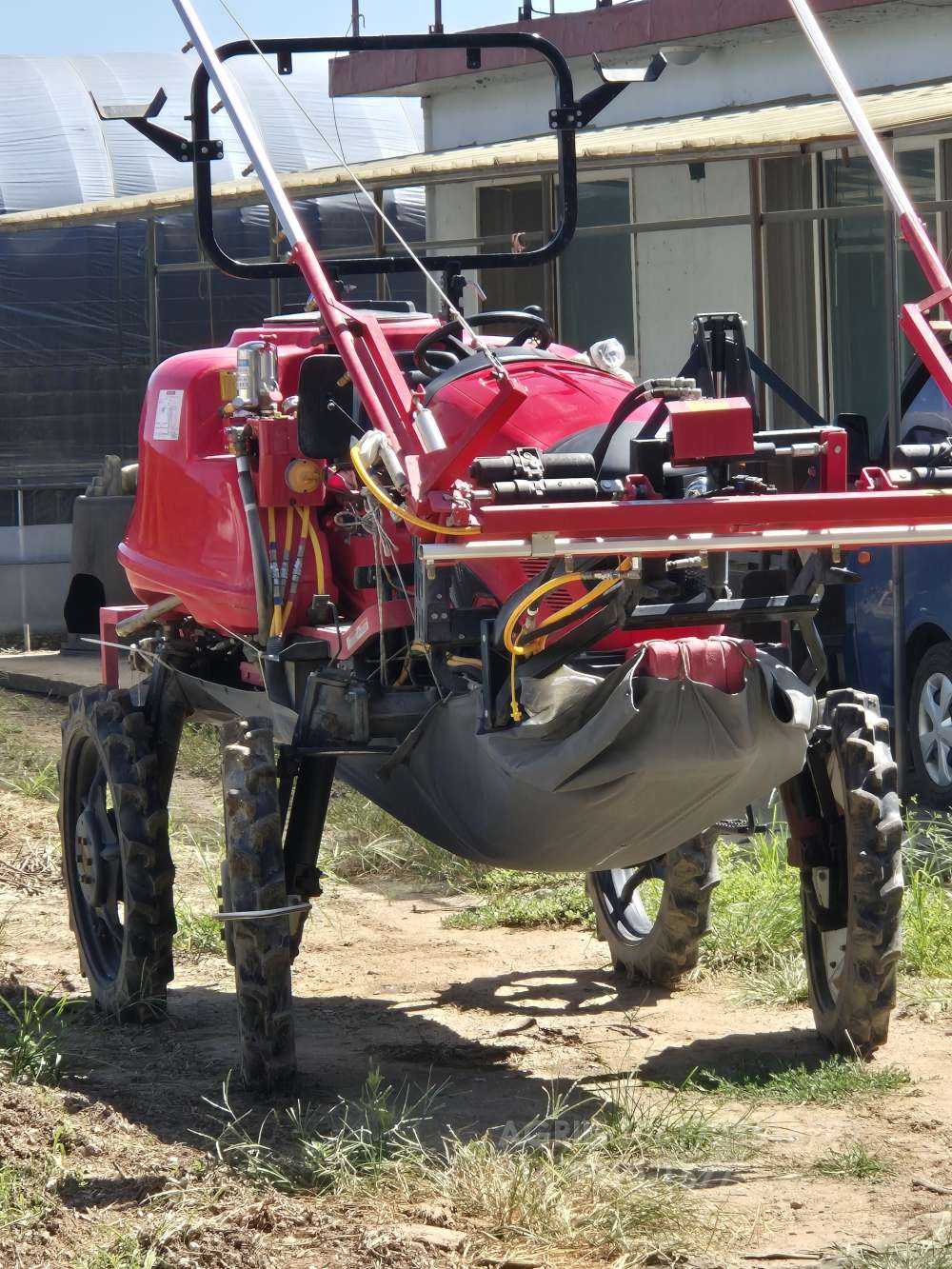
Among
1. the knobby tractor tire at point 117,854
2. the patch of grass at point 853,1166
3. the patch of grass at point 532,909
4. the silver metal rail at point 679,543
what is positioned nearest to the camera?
the silver metal rail at point 679,543

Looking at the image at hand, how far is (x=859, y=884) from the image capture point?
5.00m

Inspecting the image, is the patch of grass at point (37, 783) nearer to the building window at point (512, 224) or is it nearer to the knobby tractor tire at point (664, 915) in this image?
the knobby tractor tire at point (664, 915)

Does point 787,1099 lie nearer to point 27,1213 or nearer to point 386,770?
point 386,770

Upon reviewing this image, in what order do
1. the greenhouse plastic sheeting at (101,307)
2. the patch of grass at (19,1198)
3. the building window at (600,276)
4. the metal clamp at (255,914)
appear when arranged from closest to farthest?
1. the patch of grass at (19,1198)
2. the metal clamp at (255,914)
3. the building window at (600,276)
4. the greenhouse plastic sheeting at (101,307)

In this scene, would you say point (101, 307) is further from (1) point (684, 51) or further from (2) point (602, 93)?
(2) point (602, 93)

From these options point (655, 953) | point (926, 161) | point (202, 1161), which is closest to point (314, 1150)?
point (202, 1161)

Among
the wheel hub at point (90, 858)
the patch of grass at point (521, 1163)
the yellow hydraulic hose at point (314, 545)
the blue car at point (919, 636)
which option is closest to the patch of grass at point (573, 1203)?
the patch of grass at point (521, 1163)

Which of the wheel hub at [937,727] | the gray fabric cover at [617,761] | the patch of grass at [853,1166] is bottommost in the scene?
the patch of grass at [853,1166]

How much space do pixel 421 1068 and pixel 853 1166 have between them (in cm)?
137

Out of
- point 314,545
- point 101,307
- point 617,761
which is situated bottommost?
point 617,761

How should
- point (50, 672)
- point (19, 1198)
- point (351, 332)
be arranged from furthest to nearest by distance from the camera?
point (50, 672) → point (351, 332) → point (19, 1198)

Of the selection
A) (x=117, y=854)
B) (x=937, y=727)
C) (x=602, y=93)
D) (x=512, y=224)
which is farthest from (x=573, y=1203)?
(x=512, y=224)

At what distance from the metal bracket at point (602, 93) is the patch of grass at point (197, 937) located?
294 centimetres

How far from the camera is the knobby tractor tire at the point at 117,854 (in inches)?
225
